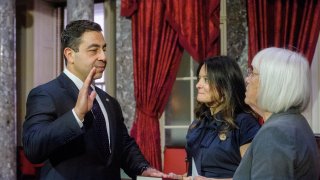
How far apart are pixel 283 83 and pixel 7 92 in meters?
3.97

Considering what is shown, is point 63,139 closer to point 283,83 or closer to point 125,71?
point 283,83

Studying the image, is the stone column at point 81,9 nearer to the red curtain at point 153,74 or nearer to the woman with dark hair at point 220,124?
the red curtain at point 153,74

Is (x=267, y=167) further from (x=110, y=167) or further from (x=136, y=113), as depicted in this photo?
(x=136, y=113)

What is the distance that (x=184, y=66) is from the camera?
4.84 m

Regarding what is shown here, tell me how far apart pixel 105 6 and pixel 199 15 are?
138 cm

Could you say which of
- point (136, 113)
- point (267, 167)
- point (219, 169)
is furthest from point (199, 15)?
point (267, 167)

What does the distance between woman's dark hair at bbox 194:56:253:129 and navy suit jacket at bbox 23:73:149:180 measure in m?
0.52

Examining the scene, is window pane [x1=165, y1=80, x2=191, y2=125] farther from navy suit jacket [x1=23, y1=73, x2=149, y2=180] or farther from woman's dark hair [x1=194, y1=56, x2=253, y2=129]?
navy suit jacket [x1=23, y1=73, x2=149, y2=180]

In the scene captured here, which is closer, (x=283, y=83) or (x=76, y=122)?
(x=283, y=83)

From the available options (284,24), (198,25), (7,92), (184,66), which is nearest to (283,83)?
(284,24)

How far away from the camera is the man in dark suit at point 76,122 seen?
1562 mm

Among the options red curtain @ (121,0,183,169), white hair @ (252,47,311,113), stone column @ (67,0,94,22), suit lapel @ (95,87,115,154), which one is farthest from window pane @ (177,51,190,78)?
white hair @ (252,47,311,113)

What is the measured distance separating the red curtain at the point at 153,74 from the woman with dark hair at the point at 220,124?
95.7 inches

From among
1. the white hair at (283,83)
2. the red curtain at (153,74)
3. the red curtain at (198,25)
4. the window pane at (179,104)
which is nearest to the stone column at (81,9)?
the red curtain at (153,74)
